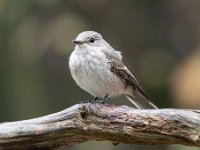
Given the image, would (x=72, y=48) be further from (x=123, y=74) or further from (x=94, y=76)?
(x=94, y=76)

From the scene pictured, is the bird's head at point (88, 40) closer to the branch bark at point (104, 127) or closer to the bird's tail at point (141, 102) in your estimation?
the bird's tail at point (141, 102)

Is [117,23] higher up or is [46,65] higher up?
[117,23]

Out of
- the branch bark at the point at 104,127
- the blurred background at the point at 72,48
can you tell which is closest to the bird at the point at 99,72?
the branch bark at the point at 104,127

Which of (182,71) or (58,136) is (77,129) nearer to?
(58,136)

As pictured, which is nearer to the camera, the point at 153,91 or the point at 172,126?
the point at 172,126

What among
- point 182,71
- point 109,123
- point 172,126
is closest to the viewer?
point 172,126

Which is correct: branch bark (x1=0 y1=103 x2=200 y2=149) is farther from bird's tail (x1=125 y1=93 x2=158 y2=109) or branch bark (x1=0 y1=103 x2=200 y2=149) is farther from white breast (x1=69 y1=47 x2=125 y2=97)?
bird's tail (x1=125 y1=93 x2=158 y2=109)

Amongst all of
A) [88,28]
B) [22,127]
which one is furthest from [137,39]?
[22,127]
